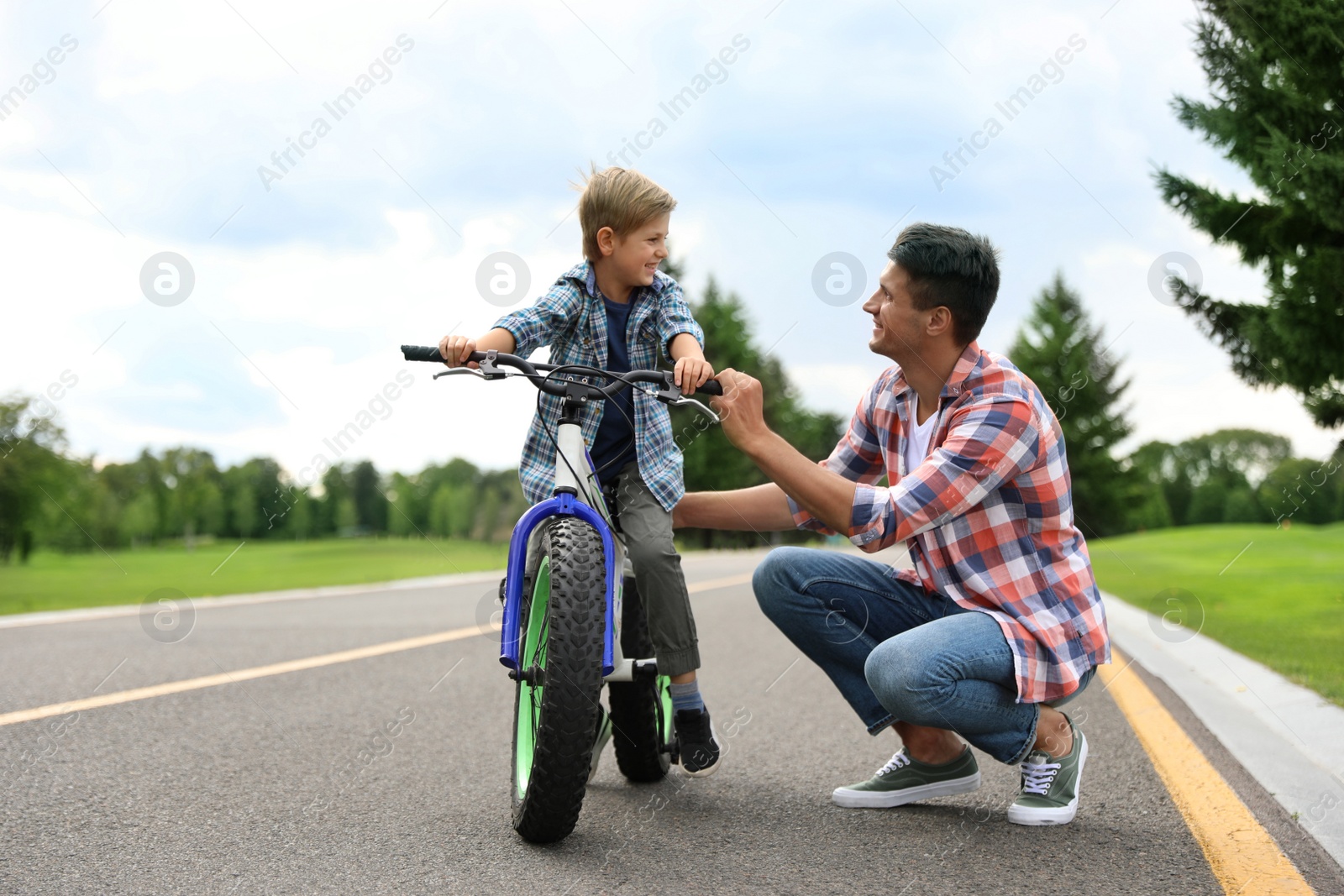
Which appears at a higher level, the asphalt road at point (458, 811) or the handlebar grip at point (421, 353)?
the handlebar grip at point (421, 353)

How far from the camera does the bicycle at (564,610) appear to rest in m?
2.75

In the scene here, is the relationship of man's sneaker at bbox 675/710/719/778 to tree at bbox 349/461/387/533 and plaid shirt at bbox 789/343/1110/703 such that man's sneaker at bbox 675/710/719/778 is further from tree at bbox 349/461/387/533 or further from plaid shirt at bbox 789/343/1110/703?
tree at bbox 349/461/387/533

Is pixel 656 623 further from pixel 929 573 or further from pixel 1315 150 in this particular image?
pixel 1315 150

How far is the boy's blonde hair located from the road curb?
99.5 inches

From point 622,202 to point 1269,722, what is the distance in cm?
358

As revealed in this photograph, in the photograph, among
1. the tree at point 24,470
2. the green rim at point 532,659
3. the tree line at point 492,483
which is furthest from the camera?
the tree line at point 492,483

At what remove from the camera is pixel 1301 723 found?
4.73 meters

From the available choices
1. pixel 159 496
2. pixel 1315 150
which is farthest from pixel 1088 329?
pixel 1315 150

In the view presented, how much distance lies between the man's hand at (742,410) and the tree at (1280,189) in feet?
27.8

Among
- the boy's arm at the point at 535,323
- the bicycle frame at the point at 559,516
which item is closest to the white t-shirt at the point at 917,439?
the bicycle frame at the point at 559,516

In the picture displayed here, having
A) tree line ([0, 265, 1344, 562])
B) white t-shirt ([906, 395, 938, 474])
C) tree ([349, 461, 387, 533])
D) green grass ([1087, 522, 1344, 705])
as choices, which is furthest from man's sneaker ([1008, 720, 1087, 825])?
tree ([349, 461, 387, 533])

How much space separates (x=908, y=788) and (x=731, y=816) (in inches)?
22.7

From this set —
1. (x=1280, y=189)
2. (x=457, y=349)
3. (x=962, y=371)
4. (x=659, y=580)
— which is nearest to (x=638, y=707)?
(x=659, y=580)

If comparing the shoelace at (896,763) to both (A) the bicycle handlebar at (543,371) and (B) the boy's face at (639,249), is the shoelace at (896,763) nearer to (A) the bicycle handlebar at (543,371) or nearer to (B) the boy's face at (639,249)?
(A) the bicycle handlebar at (543,371)
